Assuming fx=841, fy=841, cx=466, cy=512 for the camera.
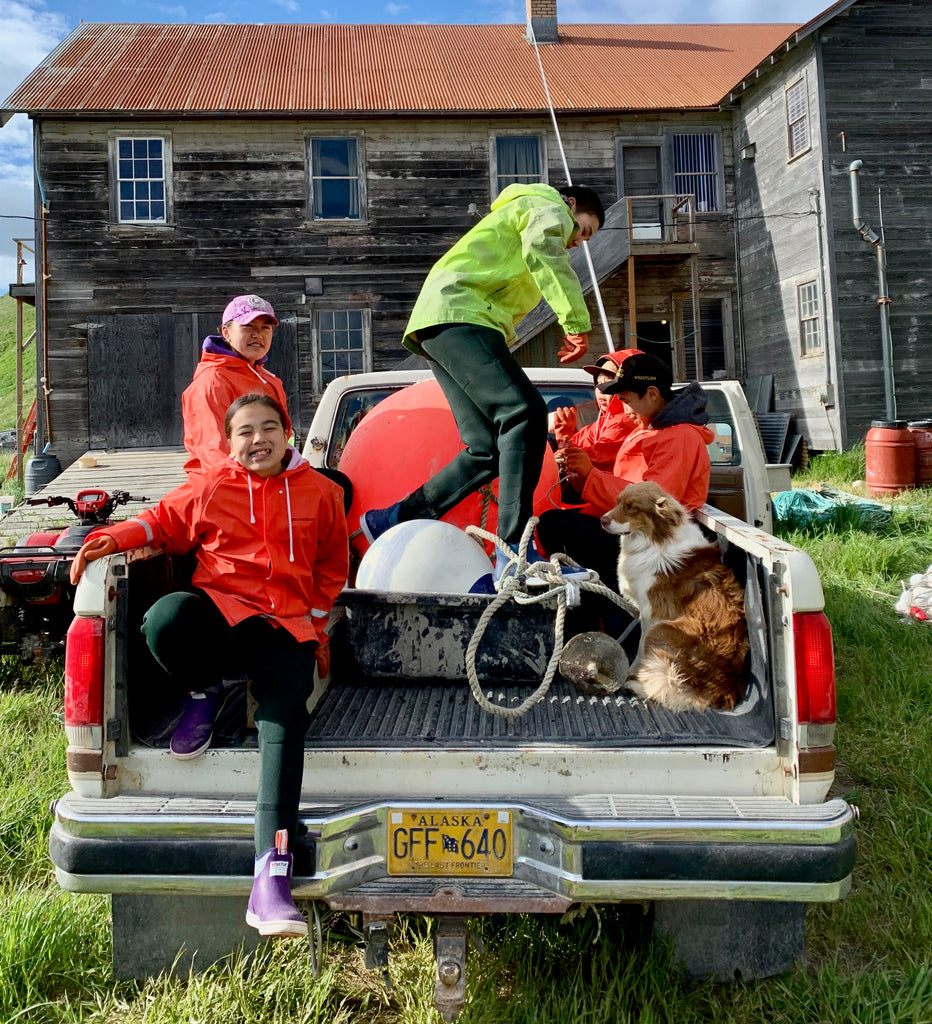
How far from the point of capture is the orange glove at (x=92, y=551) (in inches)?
88.6

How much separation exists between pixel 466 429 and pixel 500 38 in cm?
2137

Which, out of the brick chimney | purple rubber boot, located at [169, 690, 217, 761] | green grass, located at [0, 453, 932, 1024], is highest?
the brick chimney

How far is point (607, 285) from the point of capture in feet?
60.5

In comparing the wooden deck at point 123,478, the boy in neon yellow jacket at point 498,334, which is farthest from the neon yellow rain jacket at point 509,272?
the wooden deck at point 123,478

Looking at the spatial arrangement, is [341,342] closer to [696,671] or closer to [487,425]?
[487,425]

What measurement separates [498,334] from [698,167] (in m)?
17.6

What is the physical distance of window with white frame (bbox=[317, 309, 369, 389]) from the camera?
17.5 metres

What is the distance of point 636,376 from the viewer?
391 cm

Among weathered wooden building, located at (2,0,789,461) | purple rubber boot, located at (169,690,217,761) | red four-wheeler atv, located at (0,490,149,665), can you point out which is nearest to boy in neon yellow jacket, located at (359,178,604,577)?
purple rubber boot, located at (169,690,217,761)

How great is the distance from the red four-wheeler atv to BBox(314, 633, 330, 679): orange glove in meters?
2.40

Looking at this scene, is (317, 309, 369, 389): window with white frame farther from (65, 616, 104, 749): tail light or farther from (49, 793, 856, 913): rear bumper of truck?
(49, 793, 856, 913): rear bumper of truck

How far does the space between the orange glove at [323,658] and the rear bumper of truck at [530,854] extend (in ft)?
2.15

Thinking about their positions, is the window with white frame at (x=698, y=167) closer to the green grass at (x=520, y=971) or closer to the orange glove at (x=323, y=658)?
the green grass at (x=520, y=971)

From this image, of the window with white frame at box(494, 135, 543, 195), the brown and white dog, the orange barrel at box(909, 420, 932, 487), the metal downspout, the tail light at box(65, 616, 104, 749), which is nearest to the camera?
the tail light at box(65, 616, 104, 749)
